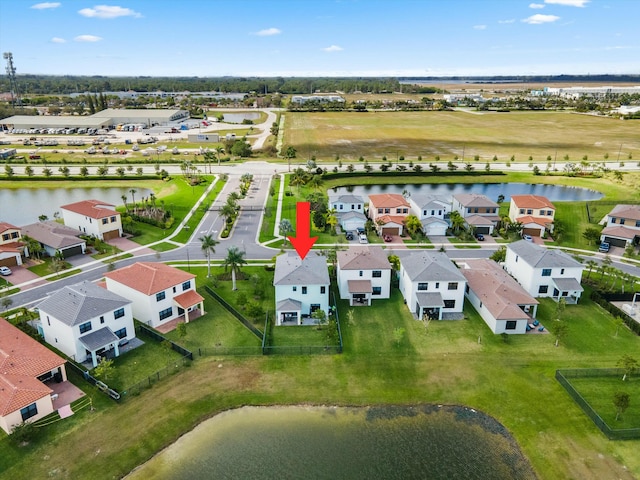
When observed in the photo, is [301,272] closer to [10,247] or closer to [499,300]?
[499,300]

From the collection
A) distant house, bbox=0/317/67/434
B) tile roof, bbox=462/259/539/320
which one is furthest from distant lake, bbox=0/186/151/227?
tile roof, bbox=462/259/539/320

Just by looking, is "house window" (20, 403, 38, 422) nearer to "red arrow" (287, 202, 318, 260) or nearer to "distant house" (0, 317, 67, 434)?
"distant house" (0, 317, 67, 434)

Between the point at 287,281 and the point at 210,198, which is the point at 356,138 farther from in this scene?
the point at 287,281

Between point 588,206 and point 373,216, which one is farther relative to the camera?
point 588,206

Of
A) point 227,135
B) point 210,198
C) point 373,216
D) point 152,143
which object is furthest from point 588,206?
point 152,143

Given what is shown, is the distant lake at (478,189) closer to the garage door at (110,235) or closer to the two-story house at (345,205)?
the two-story house at (345,205)

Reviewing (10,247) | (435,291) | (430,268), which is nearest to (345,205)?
(430,268)

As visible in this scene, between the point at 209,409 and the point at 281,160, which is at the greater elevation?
the point at 281,160
